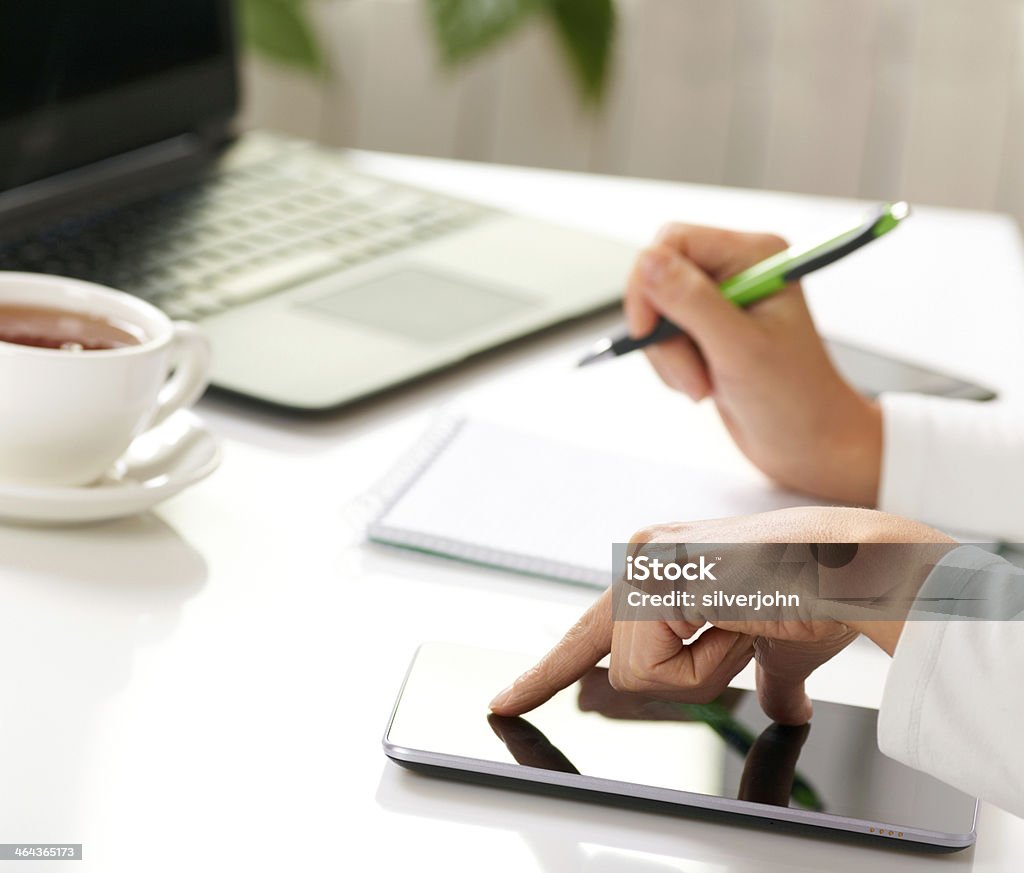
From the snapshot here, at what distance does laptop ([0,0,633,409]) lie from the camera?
798mm

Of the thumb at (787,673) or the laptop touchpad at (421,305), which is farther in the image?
the laptop touchpad at (421,305)

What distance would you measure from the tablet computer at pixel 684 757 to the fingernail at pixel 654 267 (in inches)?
12.2

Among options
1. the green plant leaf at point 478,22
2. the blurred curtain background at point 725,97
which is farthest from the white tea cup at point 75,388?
the blurred curtain background at point 725,97

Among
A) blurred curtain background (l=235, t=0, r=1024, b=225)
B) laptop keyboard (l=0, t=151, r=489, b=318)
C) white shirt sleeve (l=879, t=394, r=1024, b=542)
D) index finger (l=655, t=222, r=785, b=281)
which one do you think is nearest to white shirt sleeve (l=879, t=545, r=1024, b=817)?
white shirt sleeve (l=879, t=394, r=1024, b=542)

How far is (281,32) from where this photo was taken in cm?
213

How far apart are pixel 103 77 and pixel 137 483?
0.53 m

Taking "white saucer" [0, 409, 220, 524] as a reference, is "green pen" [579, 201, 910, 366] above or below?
above

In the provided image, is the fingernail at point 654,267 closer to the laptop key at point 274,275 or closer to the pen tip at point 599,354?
the pen tip at point 599,354

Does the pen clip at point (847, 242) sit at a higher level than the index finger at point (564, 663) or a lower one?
higher

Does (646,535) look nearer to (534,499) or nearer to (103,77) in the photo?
(534,499)

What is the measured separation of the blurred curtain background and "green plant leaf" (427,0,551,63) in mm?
135

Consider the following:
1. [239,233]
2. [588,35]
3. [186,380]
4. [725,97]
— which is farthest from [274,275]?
[725,97]

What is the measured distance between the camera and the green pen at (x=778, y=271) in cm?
73

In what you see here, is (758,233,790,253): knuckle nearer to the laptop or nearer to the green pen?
the green pen
